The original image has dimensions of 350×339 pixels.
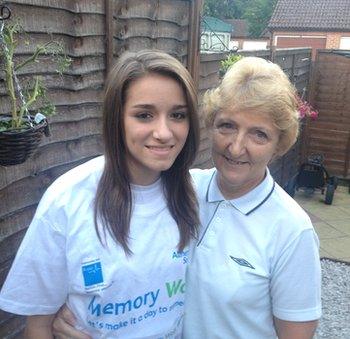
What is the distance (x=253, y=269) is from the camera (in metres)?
1.56

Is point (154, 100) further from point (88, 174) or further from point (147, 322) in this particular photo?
point (147, 322)

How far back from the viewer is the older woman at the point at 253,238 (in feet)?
5.02

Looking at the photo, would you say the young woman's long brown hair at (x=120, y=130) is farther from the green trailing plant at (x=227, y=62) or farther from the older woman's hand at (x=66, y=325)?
the green trailing plant at (x=227, y=62)

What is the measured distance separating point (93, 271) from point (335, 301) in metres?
3.70

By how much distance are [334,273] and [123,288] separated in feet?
13.7

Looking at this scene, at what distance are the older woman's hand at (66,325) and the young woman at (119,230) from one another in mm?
20

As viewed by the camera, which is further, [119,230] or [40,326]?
[40,326]

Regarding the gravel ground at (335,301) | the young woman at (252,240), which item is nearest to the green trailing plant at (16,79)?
the young woman at (252,240)

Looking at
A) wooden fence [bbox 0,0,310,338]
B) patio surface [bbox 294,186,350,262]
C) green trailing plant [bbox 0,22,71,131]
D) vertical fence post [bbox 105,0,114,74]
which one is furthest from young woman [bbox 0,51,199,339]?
patio surface [bbox 294,186,350,262]

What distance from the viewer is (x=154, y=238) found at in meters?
1.49

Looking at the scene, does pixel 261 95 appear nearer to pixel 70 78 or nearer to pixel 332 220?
pixel 70 78

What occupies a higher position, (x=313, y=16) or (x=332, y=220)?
(x=313, y=16)

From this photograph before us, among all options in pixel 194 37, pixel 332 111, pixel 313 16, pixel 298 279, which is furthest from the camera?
pixel 313 16

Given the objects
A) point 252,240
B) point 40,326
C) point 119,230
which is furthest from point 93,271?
point 252,240
